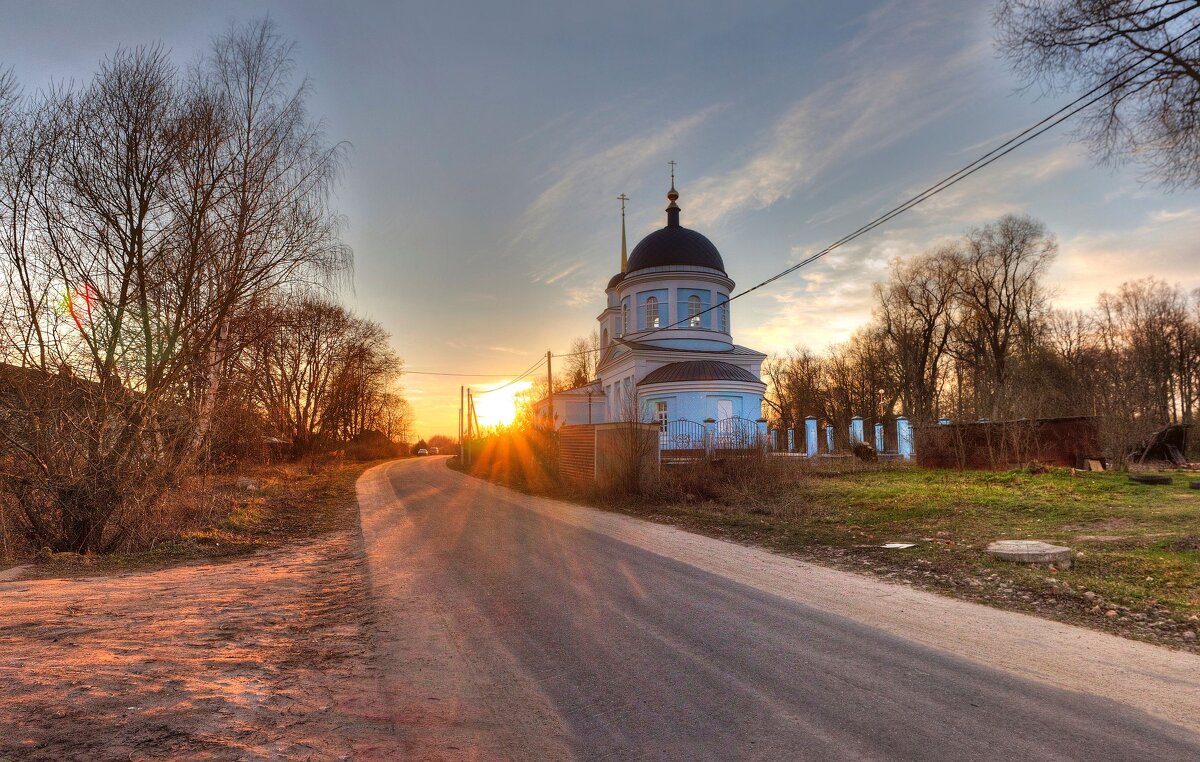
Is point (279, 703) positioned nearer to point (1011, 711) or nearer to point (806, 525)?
point (1011, 711)

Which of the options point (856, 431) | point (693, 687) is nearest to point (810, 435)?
point (856, 431)

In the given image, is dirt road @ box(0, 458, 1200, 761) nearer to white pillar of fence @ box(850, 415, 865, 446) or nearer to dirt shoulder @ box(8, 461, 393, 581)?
dirt shoulder @ box(8, 461, 393, 581)

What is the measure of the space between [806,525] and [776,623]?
20.9 ft

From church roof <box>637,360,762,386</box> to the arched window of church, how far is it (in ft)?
15.3

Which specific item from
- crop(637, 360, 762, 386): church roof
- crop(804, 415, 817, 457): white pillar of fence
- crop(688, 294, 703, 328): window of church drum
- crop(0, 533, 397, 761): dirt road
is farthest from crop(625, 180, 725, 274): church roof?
crop(0, 533, 397, 761): dirt road

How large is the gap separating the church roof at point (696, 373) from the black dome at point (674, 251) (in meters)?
7.30

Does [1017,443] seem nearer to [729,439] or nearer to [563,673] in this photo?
[729,439]

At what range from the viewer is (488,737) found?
3.29 meters

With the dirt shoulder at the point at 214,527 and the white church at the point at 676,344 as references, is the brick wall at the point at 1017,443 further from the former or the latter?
the dirt shoulder at the point at 214,527

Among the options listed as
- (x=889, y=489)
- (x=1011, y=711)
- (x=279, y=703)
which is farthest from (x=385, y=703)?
(x=889, y=489)

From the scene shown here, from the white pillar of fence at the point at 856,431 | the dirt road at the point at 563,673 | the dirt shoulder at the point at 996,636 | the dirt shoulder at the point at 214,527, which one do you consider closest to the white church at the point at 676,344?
the white pillar of fence at the point at 856,431

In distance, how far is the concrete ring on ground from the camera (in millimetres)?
7312

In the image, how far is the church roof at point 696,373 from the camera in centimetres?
3183

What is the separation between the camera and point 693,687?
3920mm
